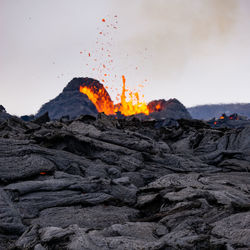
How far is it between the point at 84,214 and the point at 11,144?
9.50 m

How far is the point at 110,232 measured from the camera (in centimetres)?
932

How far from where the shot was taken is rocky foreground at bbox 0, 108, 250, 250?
8461 millimetres

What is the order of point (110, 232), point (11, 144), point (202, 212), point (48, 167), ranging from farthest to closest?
point (11, 144)
point (48, 167)
point (202, 212)
point (110, 232)

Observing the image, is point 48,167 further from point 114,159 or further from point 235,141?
point 235,141

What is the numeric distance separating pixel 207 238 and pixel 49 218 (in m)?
8.21

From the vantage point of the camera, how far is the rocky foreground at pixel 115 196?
846cm

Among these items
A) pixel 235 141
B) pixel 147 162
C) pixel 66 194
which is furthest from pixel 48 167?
pixel 235 141

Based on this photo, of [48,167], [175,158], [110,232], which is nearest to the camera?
[110,232]

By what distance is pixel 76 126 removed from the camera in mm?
28344

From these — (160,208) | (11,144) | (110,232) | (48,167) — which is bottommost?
(160,208)

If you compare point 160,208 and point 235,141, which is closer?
point 160,208

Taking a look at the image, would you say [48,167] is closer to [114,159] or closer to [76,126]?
[114,159]

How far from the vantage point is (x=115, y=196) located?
1505 cm

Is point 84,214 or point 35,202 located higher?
point 35,202
